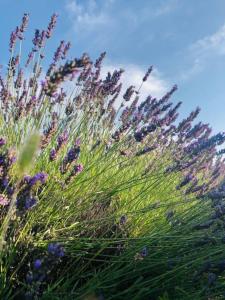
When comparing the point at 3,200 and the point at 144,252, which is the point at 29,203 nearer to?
the point at 3,200

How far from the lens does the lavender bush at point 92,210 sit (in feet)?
4.82

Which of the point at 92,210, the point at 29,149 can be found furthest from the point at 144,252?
the point at 29,149

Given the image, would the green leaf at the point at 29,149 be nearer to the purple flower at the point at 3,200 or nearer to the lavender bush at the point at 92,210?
the lavender bush at the point at 92,210

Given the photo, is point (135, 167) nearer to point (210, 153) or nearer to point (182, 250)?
point (210, 153)

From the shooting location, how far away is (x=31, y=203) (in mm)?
1407

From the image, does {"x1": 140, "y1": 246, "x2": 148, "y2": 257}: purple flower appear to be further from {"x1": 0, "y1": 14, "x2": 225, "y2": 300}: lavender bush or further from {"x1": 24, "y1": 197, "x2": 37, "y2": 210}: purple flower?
{"x1": 24, "y1": 197, "x2": 37, "y2": 210}: purple flower

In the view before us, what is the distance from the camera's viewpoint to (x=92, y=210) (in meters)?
2.20

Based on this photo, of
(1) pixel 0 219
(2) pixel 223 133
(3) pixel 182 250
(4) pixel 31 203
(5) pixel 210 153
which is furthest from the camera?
(5) pixel 210 153

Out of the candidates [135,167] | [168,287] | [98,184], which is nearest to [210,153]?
[135,167]

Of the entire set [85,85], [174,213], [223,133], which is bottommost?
[174,213]

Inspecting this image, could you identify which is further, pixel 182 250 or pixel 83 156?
pixel 83 156

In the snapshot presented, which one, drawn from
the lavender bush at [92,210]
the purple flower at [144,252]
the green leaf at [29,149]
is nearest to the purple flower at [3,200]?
the lavender bush at [92,210]

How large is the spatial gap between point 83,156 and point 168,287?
136 cm

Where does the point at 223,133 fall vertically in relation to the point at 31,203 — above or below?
above
